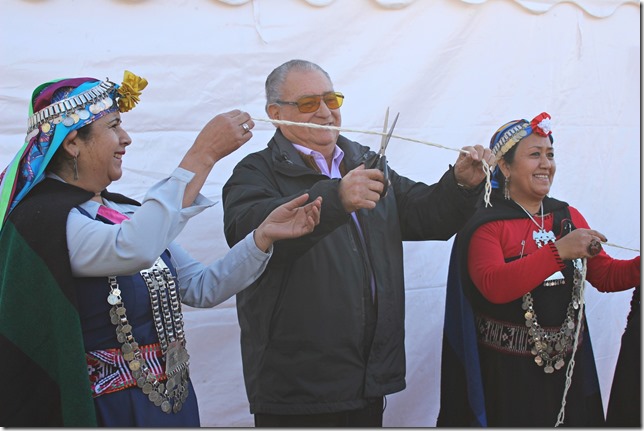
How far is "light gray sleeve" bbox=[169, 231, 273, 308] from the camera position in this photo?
7.14 feet

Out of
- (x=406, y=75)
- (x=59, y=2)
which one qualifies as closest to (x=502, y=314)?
(x=406, y=75)

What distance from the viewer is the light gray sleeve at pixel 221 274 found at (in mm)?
2176

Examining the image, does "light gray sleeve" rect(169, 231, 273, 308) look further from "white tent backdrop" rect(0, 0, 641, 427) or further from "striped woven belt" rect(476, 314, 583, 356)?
"striped woven belt" rect(476, 314, 583, 356)

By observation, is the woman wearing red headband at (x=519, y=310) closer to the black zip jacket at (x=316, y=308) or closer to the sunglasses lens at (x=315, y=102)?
the black zip jacket at (x=316, y=308)

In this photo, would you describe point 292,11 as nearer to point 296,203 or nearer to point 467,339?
point 296,203

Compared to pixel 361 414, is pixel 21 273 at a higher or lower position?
higher

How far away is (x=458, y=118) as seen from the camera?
3.31 metres

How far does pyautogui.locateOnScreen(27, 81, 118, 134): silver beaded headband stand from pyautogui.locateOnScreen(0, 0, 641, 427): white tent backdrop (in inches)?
33.2

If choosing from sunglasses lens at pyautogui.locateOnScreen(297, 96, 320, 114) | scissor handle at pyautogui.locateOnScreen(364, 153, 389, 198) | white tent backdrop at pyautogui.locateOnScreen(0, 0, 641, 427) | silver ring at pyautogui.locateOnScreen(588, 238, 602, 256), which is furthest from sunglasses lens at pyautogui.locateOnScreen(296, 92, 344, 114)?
silver ring at pyautogui.locateOnScreen(588, 238, 602, 256)

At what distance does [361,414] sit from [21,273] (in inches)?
48.8

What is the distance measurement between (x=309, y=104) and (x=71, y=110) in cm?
89

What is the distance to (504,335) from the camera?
9.41 feet

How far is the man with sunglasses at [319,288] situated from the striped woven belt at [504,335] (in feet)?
1.62

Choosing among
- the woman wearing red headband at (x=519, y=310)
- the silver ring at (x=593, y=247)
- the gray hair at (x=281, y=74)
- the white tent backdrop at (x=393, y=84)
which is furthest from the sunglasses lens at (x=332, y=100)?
the silver ring at (x=593, y=247)
